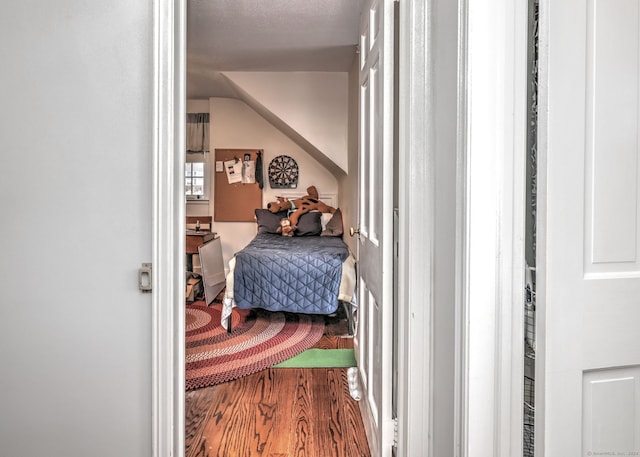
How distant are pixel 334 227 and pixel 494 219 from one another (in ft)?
13.6

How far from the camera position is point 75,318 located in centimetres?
136

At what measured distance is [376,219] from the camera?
188 centimetres

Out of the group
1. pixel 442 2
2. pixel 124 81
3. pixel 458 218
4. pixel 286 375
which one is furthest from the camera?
pixel 286 375

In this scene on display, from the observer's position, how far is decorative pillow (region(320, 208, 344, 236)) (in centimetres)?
508

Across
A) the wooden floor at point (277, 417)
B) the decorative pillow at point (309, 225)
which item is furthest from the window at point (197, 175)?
the wooden floor at point (277, 417)

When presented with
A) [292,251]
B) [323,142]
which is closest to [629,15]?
[292,251]

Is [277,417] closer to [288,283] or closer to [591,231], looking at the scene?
A: [288,283]

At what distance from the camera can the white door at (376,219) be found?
1677mm

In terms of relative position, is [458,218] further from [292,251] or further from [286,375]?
[292,251]

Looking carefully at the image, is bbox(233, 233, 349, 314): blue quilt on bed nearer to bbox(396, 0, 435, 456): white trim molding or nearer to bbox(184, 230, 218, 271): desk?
bbox(184, 230, 218, 271): desk

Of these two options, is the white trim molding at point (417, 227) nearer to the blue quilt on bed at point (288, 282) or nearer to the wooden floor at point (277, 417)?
the wooden floor at point (277, 417)

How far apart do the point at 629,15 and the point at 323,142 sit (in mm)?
4085

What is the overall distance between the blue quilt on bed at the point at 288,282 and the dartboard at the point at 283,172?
2.33 meters

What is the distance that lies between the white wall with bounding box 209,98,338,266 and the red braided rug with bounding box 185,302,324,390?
2150 mm
